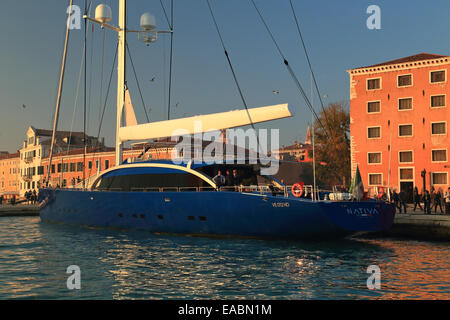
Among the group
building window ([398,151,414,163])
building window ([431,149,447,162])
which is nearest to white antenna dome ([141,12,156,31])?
building window ([398,151,414,163])

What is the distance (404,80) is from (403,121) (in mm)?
3761

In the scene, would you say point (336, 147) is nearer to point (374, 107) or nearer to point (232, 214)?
point (374, 107)

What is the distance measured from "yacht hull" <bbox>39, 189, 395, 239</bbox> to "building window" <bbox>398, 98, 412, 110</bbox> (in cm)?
2876

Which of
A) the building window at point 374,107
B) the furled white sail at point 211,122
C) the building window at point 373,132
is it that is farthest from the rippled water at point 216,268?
the building window at point 374,107

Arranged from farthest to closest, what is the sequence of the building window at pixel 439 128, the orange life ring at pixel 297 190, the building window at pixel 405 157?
the building window at pixel 405 157 < the building window at pixel 439 128 < the orange life ring at pixel 297 190

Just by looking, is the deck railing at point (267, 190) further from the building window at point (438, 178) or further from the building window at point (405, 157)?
the building window at point (405, 157)

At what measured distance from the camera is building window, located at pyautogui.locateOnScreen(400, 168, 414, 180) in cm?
4000

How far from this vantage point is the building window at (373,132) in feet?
138

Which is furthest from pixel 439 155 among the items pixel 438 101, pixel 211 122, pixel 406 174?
pixel 211 122

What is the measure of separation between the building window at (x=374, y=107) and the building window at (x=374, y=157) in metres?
4.08

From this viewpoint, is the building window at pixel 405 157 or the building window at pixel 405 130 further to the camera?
the building window at pixel 405 130

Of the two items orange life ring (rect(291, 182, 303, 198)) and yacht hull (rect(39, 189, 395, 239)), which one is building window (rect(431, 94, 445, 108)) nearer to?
yacht hull (rect(39, 189, 395, 239))
